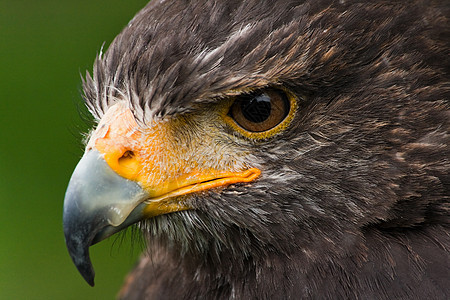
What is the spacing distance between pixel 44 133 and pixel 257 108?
3628 millimetres

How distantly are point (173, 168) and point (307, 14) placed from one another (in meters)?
0.83

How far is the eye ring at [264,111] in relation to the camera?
309cm

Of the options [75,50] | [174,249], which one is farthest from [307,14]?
[75,50]

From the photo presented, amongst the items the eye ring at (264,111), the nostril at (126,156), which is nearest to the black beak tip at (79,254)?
the nostril at (126,156)

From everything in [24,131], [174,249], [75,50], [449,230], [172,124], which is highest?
[75,50]

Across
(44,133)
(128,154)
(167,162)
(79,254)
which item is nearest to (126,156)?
(128,154)

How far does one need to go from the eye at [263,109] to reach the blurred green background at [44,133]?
10.6 feet

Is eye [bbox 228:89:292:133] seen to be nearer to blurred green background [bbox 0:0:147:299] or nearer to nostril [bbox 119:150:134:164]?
nostril [bbox 119:150:134:164]

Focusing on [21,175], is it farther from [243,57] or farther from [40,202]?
[243,57]

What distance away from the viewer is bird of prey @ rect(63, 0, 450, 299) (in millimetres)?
3031

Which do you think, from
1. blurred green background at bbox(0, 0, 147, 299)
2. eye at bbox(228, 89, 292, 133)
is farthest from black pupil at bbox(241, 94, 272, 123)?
blurred green background at bbox(0, 0, 147, 299)

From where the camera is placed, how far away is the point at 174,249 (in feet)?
11.5

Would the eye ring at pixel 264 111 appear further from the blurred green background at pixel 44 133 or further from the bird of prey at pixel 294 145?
the blurred green background at pixel 44 133

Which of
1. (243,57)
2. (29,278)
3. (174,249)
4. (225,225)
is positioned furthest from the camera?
(29,278)
